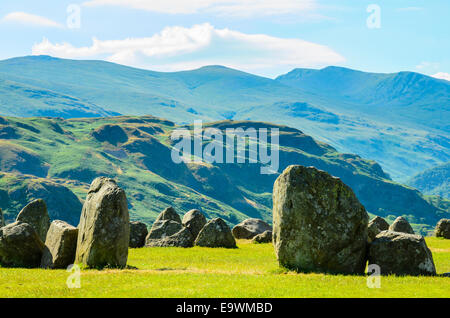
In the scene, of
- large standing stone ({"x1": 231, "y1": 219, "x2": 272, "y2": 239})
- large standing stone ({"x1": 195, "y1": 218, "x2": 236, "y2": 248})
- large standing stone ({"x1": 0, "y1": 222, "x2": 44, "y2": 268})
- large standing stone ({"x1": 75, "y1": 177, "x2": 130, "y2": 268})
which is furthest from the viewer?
large standing stone ({"x1": 231, "y1": 219, "x2": 272, "y2": 239})

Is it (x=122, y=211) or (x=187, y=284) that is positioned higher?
(x=122, y=211)

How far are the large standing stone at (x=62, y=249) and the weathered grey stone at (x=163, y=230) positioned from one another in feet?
67.9

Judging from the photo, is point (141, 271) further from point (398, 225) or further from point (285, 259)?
point (398, 225)

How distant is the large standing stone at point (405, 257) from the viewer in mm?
26172

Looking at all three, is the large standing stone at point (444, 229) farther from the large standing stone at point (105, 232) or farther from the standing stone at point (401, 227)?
the large standing stone at point (105, 232)

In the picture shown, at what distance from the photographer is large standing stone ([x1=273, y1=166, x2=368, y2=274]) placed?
2714 cm

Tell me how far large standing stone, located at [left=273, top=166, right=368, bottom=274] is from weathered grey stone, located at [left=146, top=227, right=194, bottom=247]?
2213cm

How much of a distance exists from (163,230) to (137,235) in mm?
2565

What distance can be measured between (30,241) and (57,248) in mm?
2254

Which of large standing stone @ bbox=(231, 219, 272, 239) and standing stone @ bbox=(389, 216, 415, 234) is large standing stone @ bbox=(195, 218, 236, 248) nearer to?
large standing stone @ bbox=(231, 219, 272, 239)

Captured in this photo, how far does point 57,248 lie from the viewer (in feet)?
96.8

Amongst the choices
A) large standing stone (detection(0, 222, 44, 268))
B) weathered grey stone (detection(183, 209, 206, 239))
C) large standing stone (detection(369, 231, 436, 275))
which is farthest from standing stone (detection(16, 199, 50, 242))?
large standing stone (detection(369, 231, 436, 275))

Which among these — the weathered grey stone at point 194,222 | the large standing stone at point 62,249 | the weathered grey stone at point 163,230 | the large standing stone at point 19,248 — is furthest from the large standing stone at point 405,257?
the weathered grey stone at point 194,222
